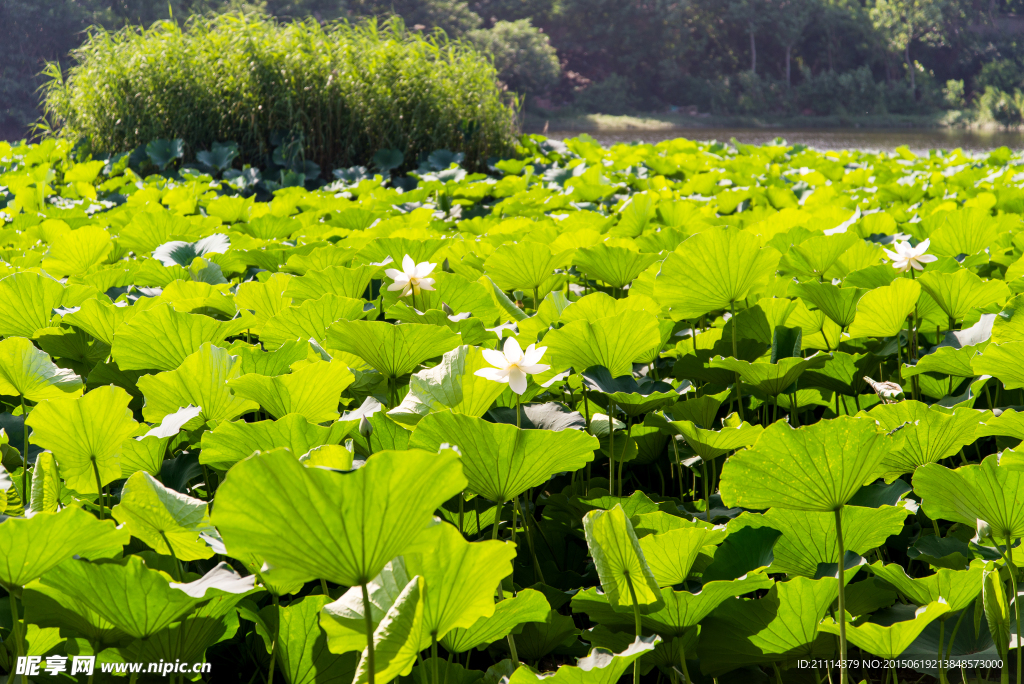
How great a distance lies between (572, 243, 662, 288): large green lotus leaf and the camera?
54.1 inches

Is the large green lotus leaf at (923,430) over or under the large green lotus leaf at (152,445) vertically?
under

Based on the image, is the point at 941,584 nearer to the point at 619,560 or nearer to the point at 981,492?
the point at 981,492

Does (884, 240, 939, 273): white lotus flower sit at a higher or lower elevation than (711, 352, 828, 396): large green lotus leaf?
higher

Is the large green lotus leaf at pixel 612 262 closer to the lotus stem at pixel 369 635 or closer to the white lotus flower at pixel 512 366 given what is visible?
the white lotus flower at pixel 512 366

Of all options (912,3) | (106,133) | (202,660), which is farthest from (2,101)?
(912,3)

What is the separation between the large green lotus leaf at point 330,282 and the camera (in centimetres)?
127

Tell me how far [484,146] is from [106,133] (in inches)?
103

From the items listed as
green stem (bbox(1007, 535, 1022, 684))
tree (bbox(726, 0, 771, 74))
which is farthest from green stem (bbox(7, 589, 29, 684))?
tree (bbox(726, 0, 771, 74))

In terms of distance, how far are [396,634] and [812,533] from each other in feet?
1.43

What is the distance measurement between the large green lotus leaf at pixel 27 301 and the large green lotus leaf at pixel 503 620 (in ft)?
2.89

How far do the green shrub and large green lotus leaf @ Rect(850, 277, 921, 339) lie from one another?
28.1m

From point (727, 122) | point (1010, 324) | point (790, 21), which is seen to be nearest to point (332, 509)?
point (1010, 324)

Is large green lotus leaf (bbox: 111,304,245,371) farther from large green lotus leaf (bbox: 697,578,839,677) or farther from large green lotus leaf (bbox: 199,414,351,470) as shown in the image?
large green lotus leaf (bbox: 697,578,839,677)

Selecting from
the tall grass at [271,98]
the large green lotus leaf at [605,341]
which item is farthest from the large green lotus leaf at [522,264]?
the tall grass at [271,98]
